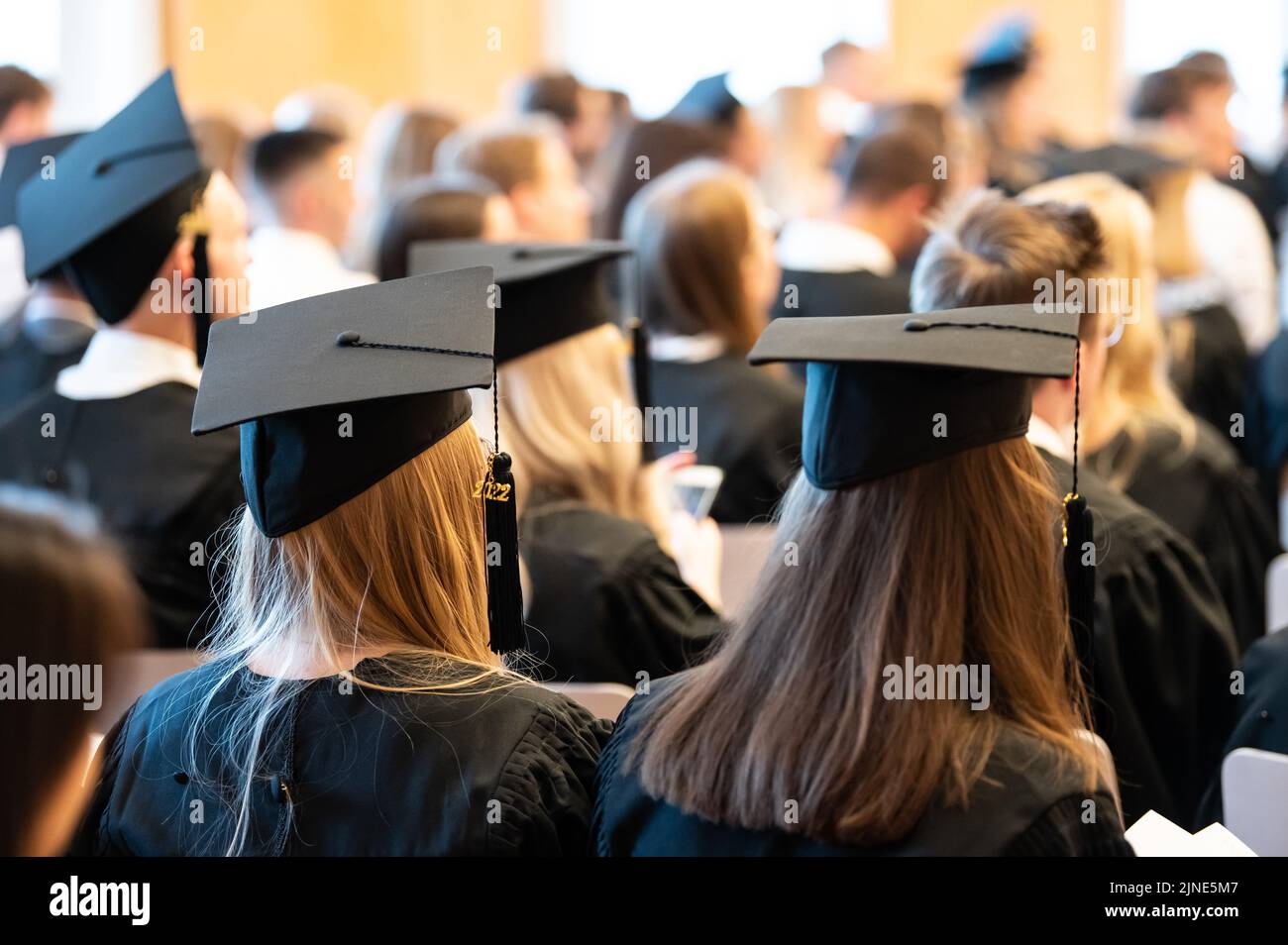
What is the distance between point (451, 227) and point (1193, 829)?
261cm

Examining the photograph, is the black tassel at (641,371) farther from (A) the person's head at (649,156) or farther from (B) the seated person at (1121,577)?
(A) the person's head at (649,156)

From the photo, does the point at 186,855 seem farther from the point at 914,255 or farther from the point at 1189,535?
the point at 914,255

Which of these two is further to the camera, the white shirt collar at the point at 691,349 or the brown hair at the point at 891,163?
the brown hair at the point at 891,163

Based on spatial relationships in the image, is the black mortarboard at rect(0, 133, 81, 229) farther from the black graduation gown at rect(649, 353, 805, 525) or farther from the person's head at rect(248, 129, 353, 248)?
the person's head at rect(248, 129, 353, 248)

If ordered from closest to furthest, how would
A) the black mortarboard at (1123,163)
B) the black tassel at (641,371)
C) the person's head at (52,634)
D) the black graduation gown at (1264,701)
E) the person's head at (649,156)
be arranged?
1. the person's head at (52,634)
2. the black graduation gown at (1264,701)
3. the black tassel at (641,371)
4. the black mortarboard at (1123,163)
5. the person's head at (649,156)

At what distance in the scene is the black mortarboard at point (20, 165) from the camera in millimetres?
3543

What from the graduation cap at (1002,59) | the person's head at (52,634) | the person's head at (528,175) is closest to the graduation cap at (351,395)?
the person's head at (52,634)

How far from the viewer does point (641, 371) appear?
3404 millimetres

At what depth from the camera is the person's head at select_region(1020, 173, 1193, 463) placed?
10.4 ft

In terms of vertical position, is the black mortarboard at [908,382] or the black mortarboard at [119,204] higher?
the black mortarboard at [119,204]

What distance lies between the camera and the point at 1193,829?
9.33 feet

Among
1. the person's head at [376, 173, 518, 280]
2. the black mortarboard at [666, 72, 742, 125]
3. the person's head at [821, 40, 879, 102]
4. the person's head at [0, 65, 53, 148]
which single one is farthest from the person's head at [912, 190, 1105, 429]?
the person's head at [821, 40, 879, 102]

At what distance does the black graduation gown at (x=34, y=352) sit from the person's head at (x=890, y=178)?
304 cm

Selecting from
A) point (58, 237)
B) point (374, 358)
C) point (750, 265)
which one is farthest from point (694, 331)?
point (374, 358)
